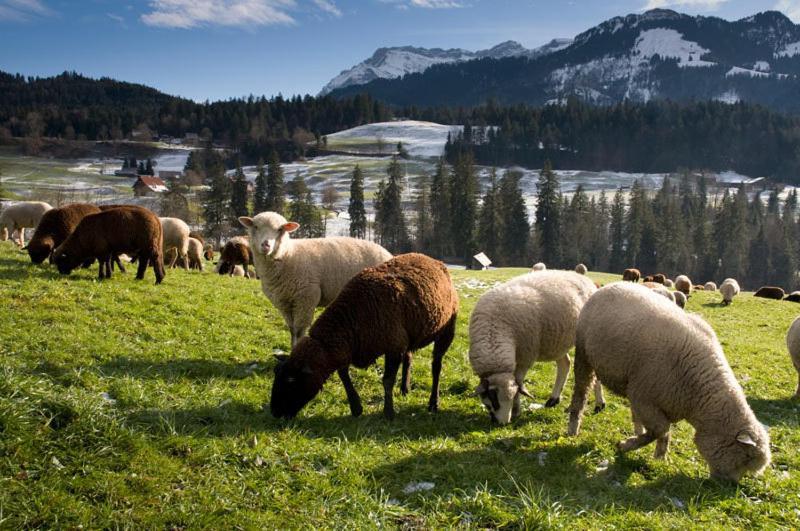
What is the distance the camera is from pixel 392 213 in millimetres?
92812

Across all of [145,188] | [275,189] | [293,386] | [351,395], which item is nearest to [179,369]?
[293,386]

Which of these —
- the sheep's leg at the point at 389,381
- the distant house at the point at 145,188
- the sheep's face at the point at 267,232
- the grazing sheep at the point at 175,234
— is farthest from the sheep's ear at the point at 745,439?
the distant house at the point at 145,188

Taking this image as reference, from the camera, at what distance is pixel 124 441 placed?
589 cm

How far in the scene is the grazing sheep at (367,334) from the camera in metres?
7.88

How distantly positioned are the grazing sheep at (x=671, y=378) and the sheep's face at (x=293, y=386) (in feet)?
14.7

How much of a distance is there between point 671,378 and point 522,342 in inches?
97.2

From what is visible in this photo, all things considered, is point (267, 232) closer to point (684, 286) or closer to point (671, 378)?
point (671, 378)

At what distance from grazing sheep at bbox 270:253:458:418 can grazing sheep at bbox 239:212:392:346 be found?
2.76 metres

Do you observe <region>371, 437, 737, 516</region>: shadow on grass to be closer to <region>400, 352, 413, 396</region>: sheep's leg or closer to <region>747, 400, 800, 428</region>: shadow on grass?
<region>400, 352, 413, 396</region>: sheep's leg

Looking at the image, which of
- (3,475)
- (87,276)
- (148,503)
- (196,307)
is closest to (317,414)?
(148,503)

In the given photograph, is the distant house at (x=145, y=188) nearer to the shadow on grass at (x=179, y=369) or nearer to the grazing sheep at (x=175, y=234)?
the grazing sheep at (x=175, y=234)

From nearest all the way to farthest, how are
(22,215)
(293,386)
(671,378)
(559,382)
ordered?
(671,378) → (293,386) → (559,382) → (22,215)

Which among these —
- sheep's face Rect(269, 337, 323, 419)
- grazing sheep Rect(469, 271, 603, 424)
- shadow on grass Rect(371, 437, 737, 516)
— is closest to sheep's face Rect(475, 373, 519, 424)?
grazing sheep Rect(469, 271, 603, 424)

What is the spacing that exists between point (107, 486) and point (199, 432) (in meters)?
1.48
